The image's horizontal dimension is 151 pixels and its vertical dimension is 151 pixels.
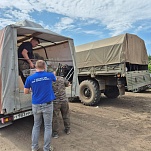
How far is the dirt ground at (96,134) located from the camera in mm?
3566

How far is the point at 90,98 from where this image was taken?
24.1 feet

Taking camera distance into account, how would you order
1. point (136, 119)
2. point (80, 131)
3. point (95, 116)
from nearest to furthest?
point (80, 131) → point (136, 119) → point (95, 116)

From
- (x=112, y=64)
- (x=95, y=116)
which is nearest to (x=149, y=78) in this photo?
(x=112, y=64)

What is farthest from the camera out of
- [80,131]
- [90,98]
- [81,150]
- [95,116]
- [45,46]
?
[90,98]

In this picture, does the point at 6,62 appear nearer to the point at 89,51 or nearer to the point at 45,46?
the point at 45,46

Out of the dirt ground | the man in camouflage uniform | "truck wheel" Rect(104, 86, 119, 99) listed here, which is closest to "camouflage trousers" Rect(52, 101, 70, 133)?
the man in camouflage uniform

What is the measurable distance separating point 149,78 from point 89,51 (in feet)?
10.2

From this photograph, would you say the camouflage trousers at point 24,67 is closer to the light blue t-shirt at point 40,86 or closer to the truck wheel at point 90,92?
the light blue t-shirt at point 40,86

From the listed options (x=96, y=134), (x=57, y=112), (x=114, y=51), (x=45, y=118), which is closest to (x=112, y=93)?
(x=114, y=51)

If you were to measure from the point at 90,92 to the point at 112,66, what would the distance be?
4.81ft

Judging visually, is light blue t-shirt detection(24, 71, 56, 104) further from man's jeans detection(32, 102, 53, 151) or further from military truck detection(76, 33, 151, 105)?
military truck detection(76, 33, 151, 105)

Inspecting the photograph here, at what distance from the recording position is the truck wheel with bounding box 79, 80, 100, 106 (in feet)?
23.6

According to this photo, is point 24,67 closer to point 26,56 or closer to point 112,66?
point 26,56

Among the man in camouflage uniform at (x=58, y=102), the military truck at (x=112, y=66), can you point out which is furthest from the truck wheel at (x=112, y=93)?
the man in camouflage uniform at (x=58, y=102)
